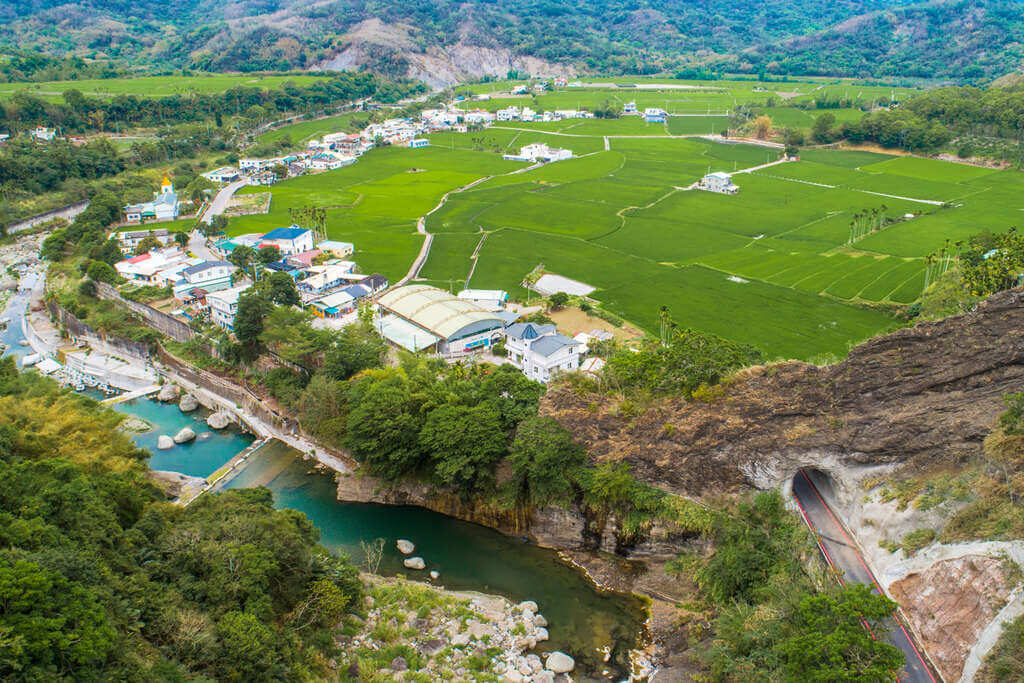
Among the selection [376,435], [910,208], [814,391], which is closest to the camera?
[814,391]

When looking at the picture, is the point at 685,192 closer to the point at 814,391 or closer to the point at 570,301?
the point at 570,301

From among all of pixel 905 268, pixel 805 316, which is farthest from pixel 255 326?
pixel 905 268

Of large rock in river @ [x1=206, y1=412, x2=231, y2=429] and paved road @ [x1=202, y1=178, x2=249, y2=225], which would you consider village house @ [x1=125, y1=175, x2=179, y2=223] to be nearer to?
paved road @ [x1=202, y1=178, x2=249, y2=225]

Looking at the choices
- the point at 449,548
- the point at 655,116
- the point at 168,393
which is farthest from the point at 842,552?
the point at 655,116

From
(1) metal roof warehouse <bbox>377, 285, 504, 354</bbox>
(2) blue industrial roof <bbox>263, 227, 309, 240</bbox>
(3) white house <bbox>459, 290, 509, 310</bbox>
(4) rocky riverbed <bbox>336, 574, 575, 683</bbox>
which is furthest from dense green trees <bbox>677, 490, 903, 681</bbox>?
(2) blue industrial roof <bbox>263, 227, 309, 240</bbox>

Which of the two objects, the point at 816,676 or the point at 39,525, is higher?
the point at 39,525

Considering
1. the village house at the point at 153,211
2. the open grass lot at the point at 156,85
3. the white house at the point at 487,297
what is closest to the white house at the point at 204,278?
the white house at the point at 487,297

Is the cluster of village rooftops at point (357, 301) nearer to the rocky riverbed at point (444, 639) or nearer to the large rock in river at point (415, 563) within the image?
the large rock in river at point (415, 563)

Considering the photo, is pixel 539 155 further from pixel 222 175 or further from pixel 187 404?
pixel 187 404
